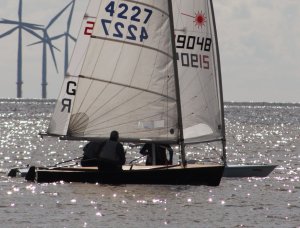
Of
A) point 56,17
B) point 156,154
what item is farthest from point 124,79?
point 56,17

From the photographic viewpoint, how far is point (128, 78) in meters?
45.2

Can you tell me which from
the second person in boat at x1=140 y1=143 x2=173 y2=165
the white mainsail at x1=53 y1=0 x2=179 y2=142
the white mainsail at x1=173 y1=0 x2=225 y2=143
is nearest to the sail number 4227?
the white mainsail at x1=53 y1=0 x2=179 y2=142

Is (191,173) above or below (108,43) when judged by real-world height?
below

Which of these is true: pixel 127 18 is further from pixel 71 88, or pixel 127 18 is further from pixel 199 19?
pixel 71 88

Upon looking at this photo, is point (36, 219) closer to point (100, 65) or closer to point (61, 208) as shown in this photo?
point (61, 208)

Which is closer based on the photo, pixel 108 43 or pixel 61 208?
pixel 61 208

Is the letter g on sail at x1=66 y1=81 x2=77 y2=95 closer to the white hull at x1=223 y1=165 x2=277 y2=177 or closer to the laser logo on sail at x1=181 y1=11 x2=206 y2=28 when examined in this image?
the laser logo on sail at x1=181 y1=11 x2=206 y2=28

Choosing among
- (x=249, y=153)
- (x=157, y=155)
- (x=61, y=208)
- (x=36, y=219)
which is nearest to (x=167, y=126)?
(x=157, y=155)

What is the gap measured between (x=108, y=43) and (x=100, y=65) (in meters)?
0.83

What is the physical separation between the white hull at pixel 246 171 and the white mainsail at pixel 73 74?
750 centimetres

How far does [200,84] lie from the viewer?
153ft

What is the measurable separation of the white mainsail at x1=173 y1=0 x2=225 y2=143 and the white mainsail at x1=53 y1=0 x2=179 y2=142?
143 centimetres

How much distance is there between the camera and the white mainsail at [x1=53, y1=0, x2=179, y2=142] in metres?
44.8

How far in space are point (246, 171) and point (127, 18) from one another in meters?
8.61
